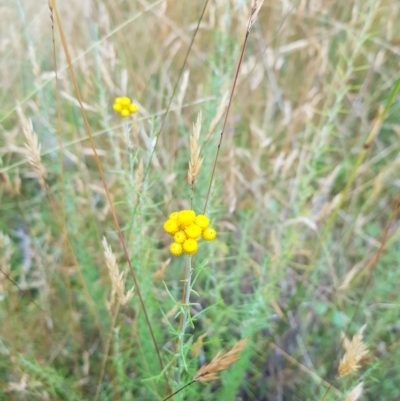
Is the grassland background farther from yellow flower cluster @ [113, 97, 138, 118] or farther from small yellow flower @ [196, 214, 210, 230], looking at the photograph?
small yellow flower @ [196, 214, 210, 230]

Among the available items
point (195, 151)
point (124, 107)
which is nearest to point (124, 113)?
point (124, 107)

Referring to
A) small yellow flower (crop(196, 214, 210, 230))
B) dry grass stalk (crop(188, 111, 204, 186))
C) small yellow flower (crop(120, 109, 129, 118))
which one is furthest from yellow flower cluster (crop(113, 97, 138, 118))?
small yellow flower (crop(196, 214, 210, 230))

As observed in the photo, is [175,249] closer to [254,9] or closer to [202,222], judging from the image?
[202,222]

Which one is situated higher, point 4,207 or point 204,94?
point 204,94

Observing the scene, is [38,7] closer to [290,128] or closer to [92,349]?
[290,128]

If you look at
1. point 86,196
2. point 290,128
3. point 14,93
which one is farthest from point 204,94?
point 14,93

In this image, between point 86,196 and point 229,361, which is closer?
point 229,361
